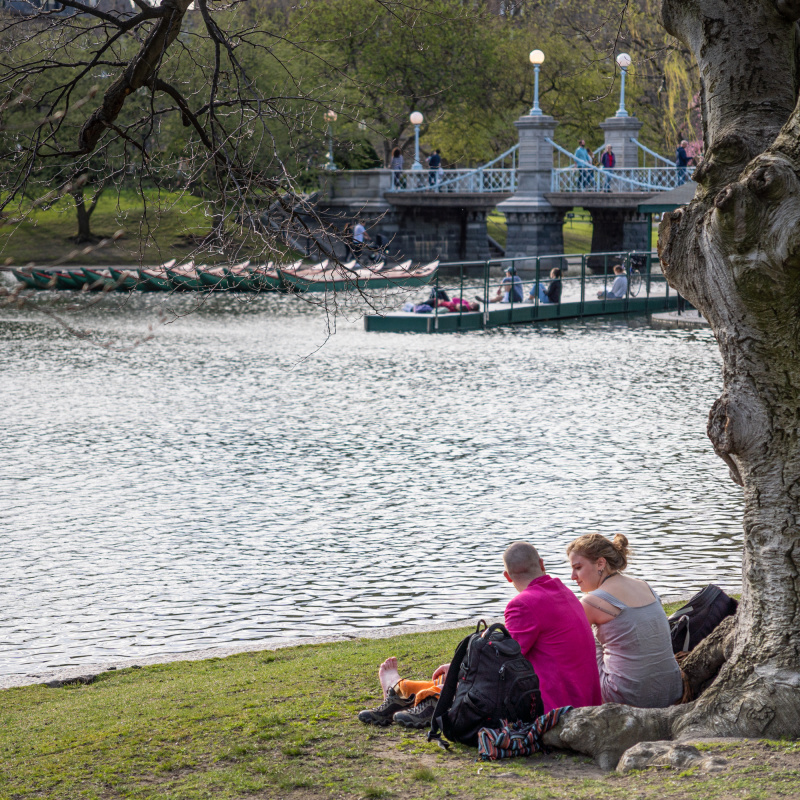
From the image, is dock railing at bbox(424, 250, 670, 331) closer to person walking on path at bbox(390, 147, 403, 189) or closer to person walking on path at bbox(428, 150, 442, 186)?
person walking on path at bbox(390, 147, 403, 189)

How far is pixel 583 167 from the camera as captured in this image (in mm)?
49281

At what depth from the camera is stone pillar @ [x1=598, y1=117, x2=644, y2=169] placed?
167ft

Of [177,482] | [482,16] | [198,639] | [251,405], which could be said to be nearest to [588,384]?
[251,405]

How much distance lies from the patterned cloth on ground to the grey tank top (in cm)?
37

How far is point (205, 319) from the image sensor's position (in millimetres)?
31297

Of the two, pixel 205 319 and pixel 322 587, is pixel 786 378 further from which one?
pixel 205 319

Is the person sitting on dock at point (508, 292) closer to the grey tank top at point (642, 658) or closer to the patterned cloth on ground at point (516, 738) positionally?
the grey tank top at point (642, 658)

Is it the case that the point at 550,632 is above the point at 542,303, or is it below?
below

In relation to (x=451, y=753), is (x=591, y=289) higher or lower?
higher

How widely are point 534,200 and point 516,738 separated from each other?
4888cm

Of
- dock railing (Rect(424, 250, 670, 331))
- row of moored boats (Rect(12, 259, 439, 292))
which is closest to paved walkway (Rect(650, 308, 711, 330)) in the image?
dock railing (Rect(424, 250, 670, 331))

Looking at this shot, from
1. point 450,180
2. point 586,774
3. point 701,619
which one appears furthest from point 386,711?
point 450,180

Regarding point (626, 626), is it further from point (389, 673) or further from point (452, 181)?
point (452, 181)

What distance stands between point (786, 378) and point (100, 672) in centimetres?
423
